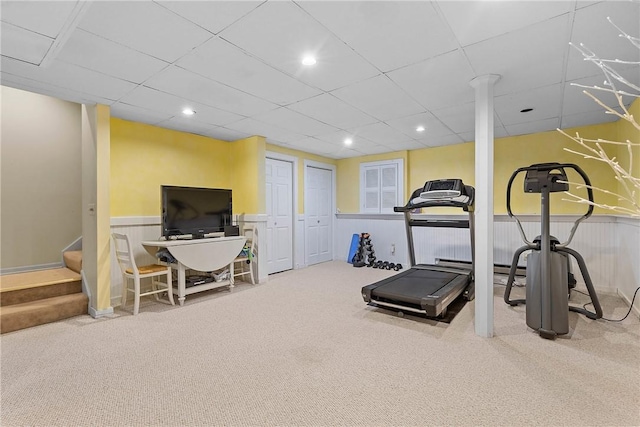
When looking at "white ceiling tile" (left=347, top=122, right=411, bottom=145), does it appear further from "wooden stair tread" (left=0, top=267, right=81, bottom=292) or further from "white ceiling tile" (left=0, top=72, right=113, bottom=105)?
"wooden stair tread" (left=0, top=267, right=81, bottom=292)

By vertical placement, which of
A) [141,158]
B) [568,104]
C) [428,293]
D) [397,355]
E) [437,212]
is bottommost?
[397,355]

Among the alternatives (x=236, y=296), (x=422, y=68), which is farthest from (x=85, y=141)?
(x=422, y=68)

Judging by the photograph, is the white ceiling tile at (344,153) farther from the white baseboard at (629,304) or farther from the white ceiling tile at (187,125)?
the white baseboard at (629,304)

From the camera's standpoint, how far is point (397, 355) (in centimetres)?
243

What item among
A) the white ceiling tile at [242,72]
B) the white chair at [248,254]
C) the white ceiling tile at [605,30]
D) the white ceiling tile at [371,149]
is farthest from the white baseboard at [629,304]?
the white chair at [248,254]

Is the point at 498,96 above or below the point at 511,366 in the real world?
above

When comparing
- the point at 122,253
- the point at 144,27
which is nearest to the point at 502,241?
the point at 144,27

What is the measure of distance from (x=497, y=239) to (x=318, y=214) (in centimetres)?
317

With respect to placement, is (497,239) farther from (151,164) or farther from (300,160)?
(151,164)

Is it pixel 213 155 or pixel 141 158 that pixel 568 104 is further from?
pixel 141 158

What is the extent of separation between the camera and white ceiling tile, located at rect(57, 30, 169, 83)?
218cm

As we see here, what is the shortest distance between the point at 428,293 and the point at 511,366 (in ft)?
3.37

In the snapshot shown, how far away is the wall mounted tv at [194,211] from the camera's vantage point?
12.8 feet

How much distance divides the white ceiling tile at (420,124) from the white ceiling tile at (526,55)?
1016 millimetres
